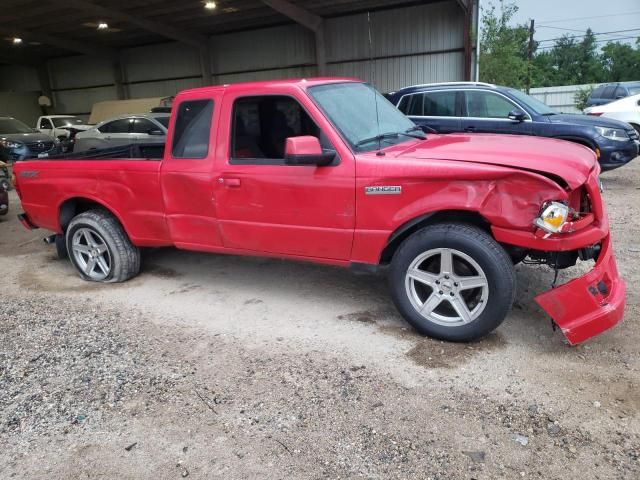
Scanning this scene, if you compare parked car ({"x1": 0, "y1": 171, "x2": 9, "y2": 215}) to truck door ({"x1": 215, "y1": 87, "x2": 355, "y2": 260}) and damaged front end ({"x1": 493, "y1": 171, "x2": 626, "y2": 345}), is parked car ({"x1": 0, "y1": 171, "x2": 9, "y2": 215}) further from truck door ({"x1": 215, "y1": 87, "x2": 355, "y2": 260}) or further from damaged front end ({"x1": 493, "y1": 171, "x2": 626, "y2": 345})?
damaged front end ({"x1": 493, "y1": 171, "x2": 626, "y2": 345})

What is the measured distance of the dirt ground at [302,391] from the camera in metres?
2.58

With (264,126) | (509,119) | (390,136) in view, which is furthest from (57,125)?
(390,136)

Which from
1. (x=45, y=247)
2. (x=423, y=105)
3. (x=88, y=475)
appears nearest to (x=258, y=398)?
(x=88, y=475)

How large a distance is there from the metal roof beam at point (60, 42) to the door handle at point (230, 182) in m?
22.5

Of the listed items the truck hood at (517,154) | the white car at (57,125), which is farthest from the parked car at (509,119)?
the white car at (57,125)

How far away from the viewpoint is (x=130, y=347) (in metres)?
3.85

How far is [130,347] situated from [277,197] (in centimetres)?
160

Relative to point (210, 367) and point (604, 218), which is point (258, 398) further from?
point (604, 218)

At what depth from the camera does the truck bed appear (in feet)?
17.8

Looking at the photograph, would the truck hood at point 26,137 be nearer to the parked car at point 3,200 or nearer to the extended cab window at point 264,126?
the parked car at point 3,200

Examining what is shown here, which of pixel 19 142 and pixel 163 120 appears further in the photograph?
pixel 19 142

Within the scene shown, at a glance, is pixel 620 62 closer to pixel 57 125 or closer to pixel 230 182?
pixel 57 125

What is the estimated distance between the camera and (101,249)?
5.23 meters

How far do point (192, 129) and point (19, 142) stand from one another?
13236 millimetres
